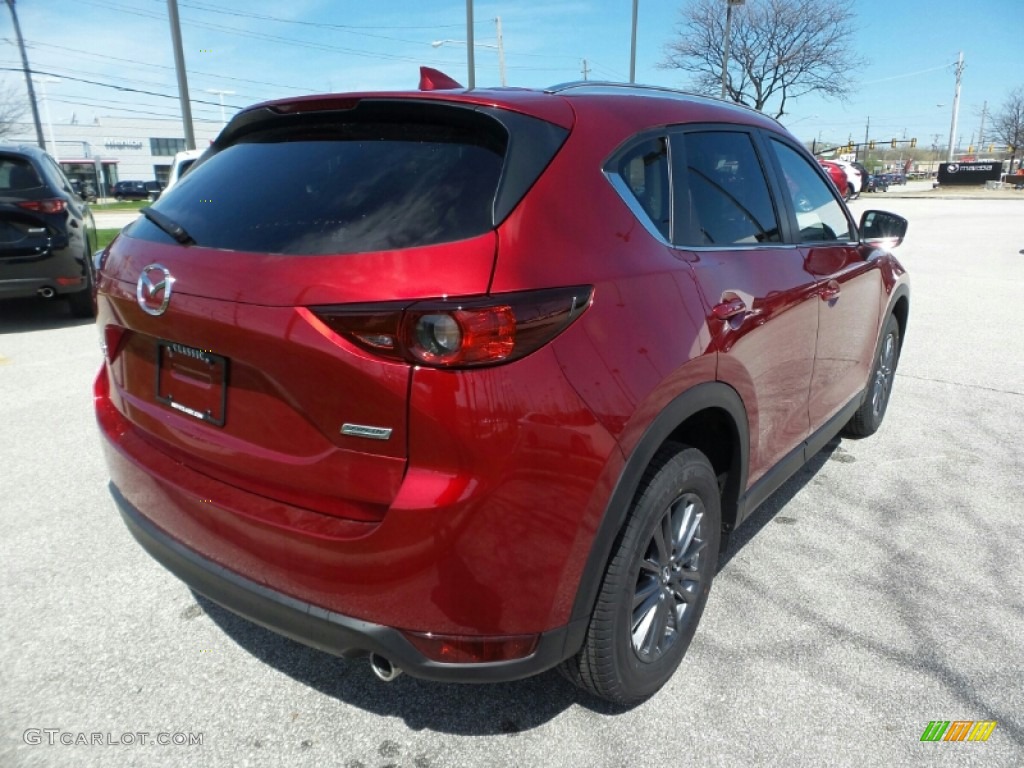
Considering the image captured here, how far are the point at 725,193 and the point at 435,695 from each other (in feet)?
6.36

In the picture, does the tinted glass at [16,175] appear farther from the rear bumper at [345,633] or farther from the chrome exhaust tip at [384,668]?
the chrome exhaust tip at [384,668]

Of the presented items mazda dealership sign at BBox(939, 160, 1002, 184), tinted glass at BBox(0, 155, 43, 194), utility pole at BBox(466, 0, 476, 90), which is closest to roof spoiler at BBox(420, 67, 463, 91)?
tinted glass at BBox(0, 155, 43, 194)

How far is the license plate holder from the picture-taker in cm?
197

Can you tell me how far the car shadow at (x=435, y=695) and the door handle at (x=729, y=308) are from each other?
123 centimetres

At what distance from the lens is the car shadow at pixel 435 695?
2289 millimetres

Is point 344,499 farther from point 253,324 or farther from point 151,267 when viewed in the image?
point 151,267

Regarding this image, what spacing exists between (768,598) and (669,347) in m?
1.39

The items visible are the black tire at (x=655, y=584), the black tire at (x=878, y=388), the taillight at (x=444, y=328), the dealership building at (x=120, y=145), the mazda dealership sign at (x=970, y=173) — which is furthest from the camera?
the dealership building at (x=120, y=145)

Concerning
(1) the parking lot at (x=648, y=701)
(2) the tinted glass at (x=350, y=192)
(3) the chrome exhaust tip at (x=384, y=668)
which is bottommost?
(1) the parking lot at (x=648, y=701)

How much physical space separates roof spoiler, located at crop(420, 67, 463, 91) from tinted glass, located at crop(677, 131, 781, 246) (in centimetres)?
80

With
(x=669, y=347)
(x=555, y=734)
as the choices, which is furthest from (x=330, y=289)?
(x=555, y=734)

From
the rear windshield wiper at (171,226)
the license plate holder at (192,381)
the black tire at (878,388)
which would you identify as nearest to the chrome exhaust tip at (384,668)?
the license plate holder at (192,381)

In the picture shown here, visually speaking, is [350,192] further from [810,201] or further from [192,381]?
[810,201]

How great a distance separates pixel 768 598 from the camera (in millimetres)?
2932
